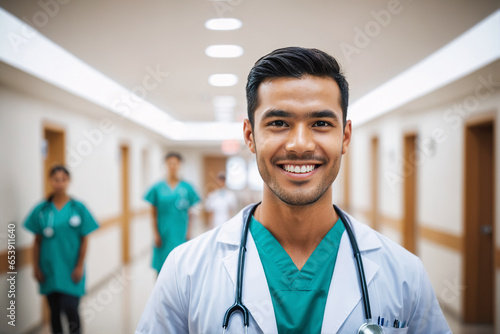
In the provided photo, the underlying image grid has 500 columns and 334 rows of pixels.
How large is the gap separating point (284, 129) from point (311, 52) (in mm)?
218

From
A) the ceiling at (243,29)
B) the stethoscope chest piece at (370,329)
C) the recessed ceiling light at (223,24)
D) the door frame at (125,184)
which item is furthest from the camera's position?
the door frame at (125,184)

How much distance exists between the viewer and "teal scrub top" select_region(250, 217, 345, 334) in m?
1.07

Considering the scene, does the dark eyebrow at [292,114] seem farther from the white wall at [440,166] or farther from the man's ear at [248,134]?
the white wall at [440,166]

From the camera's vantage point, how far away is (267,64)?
1.09m

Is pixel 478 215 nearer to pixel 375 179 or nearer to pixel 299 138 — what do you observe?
pixel 375 179

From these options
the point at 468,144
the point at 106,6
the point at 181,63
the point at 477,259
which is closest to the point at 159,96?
the point at 181,63

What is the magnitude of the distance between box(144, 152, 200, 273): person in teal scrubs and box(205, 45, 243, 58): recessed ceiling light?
1287 millimetres

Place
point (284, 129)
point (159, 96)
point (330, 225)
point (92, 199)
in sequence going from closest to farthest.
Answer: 1. point (284, 129)
2. point (330, 225)
3. point (92, 199)
4. point (159, 96)

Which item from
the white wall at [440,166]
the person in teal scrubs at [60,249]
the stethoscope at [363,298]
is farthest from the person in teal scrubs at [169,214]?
the stethoscope at [363,298]

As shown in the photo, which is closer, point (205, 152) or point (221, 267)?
point (221, 267)

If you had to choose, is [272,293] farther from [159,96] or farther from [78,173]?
[159,96]

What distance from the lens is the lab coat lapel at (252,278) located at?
1.05 meters

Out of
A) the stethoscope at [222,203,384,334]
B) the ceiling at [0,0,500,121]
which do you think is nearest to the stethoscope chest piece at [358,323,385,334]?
the stethoscope at [222,203,384,334]

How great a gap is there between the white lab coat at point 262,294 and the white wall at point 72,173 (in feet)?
9.59
